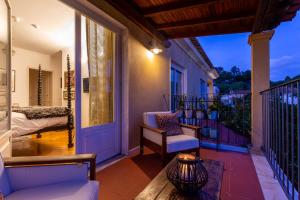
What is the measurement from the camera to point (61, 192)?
1155 millimetres

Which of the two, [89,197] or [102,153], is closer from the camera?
[89,197]

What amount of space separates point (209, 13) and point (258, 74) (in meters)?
1.39

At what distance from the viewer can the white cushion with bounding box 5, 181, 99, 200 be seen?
Answer: 3.60ft

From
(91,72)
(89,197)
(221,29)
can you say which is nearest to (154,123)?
(91,72)

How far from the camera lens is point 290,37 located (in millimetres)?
35562

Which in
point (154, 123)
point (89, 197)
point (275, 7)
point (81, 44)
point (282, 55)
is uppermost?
point (282, 55)

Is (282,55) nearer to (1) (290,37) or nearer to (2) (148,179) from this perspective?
(1) (290,37)

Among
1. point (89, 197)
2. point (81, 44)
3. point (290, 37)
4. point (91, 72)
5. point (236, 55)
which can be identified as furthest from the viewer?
point (236, 55)

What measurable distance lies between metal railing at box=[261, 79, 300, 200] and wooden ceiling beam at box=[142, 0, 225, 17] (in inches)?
62.5

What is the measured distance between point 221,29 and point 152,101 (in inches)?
85.4

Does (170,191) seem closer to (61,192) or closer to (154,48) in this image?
(61,192)

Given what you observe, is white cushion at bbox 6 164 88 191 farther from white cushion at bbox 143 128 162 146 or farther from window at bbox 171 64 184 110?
window at bbox 171 64 184 110

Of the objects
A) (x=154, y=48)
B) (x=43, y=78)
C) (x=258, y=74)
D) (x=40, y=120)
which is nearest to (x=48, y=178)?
(x=40, y=120)

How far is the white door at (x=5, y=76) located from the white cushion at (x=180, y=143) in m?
1.87
